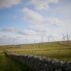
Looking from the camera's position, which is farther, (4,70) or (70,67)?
(4,70)

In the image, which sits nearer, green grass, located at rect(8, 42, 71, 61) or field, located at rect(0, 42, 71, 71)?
field, located at rect(0, 42, 71, 71)

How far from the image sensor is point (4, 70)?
55.8 ft

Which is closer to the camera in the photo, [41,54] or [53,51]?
[41,54]

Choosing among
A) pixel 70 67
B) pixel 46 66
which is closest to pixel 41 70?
pixel 46 66

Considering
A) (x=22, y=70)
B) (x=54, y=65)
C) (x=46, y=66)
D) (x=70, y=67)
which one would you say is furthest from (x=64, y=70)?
(x=22, y=70)

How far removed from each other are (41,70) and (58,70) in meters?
3.69

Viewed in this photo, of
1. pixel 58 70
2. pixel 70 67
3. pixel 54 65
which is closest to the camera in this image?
pixel 70 67

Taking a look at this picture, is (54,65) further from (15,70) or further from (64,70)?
(15,70)

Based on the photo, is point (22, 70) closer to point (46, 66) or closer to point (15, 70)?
point (15, 70)

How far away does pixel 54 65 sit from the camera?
399 inches

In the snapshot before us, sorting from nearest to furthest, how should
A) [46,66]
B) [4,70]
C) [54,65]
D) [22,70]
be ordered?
[54,65] < [46,66] < [22,70] < [4,70]

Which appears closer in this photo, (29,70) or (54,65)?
(54,65)

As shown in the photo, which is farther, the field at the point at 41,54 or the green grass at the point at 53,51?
the green grass at the point at 53,51

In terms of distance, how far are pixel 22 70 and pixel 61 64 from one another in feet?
22.7
